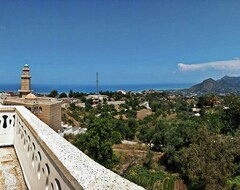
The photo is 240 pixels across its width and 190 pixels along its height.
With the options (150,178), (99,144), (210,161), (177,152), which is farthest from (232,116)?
(99,144)

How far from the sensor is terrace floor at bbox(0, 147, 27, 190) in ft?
10.2

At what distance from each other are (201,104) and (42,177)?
59.4 metres

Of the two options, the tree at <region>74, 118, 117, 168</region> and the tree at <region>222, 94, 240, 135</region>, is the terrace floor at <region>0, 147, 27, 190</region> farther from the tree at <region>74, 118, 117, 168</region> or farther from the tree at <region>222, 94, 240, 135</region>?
the tree at <region>222, 94, 240, 135</region>

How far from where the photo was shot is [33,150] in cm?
277

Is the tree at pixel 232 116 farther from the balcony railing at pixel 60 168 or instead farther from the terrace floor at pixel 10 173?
the balcony railing at pixel 60 168

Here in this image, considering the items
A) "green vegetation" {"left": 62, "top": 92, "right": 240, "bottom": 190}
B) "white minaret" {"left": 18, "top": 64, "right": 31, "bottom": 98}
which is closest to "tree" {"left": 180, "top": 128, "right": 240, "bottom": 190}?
"green vegetation" {"left": 62, "top": 92, "right": 240, "bottom": 190}

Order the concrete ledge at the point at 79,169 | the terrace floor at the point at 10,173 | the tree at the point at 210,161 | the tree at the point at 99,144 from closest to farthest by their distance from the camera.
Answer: the concrete ledge at the point at 79,169 < the terrace floor at the point at 10,173 < the tree at the point at 210,161 < the tree at the point at 99,144

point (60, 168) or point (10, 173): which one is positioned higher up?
point (60, 168)

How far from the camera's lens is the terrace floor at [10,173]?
3094mm

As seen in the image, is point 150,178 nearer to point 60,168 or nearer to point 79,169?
point 60,168

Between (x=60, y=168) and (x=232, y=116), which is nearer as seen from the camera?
(x=60, y=168)

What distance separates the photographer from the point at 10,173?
344cm

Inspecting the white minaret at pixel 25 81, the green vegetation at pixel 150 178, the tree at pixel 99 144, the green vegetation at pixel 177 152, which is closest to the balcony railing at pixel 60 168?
the green vegetation at pixel 177 152

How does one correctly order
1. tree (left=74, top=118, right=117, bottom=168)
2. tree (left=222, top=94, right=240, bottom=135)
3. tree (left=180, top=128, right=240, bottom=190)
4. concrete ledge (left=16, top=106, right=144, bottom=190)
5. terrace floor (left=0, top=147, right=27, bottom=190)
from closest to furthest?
concrete ledge (left=16, top=106, right=144, bottom=190) → terrace floor (left=0, top=147, right=27, bottom=190) → tree (left=180, top=128, right=240, bottom=190) → tree (left=74, top=118, right=117, bottom=168) → tree (left=222, top=94, right=240, bottom=135)
